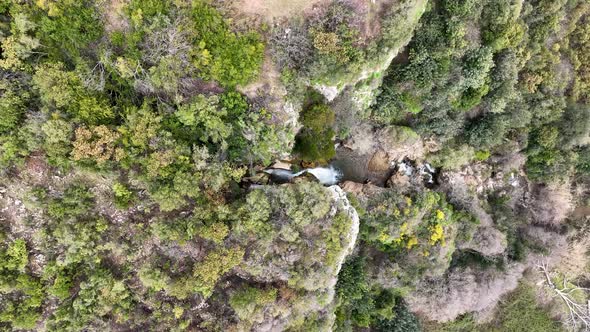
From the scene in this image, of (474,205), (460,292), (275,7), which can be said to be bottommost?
(460,292)

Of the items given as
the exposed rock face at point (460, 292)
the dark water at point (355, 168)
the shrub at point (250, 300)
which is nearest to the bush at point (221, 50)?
the dark water at point (355, 168)

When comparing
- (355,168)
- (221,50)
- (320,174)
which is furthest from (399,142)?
(221,50)

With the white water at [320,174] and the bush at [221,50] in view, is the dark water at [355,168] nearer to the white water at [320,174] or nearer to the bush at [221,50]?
the white water at [320,174]

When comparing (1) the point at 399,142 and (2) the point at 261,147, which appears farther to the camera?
(1) the point at 399,142

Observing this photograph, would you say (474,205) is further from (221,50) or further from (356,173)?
(221,50)

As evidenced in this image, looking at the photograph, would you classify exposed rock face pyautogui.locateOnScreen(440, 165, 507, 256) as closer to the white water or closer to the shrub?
the white water

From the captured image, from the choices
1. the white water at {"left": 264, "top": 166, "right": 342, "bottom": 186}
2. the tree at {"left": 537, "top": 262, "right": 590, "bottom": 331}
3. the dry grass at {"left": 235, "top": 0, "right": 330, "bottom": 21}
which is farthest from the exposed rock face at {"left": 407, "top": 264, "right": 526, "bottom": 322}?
the dry grass at {"left": 235, "top": 0, "right": 330, "bottom": 21}
